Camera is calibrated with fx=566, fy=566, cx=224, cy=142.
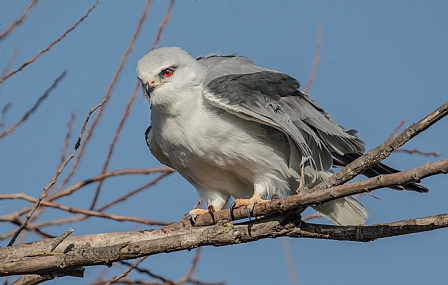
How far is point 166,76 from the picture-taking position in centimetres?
461

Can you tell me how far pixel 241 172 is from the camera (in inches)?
184

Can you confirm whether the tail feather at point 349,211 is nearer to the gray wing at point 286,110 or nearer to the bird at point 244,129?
the bird at point 244,129

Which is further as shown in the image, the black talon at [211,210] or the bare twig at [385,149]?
the black talon at [211,210]

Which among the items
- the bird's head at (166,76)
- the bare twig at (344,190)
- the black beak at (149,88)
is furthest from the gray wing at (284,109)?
the bare twig at (344,190)

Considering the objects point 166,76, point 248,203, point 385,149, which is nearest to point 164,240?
point 248,203

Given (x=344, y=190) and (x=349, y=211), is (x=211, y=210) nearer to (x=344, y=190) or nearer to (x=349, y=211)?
(x=349, y=211)

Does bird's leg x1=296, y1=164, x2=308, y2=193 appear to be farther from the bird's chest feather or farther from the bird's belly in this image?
the bird's chest feather

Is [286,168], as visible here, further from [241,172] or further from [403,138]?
[403,138]

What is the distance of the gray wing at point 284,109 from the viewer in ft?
14.0

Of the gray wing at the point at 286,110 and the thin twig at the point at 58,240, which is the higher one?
the gray wing at the point at 286,110

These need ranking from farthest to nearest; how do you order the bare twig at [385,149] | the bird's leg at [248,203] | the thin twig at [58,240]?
the bird's leg at [248,203], the thin twig at [58,240], the bare twig at [385,149]

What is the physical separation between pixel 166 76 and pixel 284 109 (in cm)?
99

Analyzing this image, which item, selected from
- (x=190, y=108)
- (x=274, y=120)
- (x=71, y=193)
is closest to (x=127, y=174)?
(x=71, y=193)

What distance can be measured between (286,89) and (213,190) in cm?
112
